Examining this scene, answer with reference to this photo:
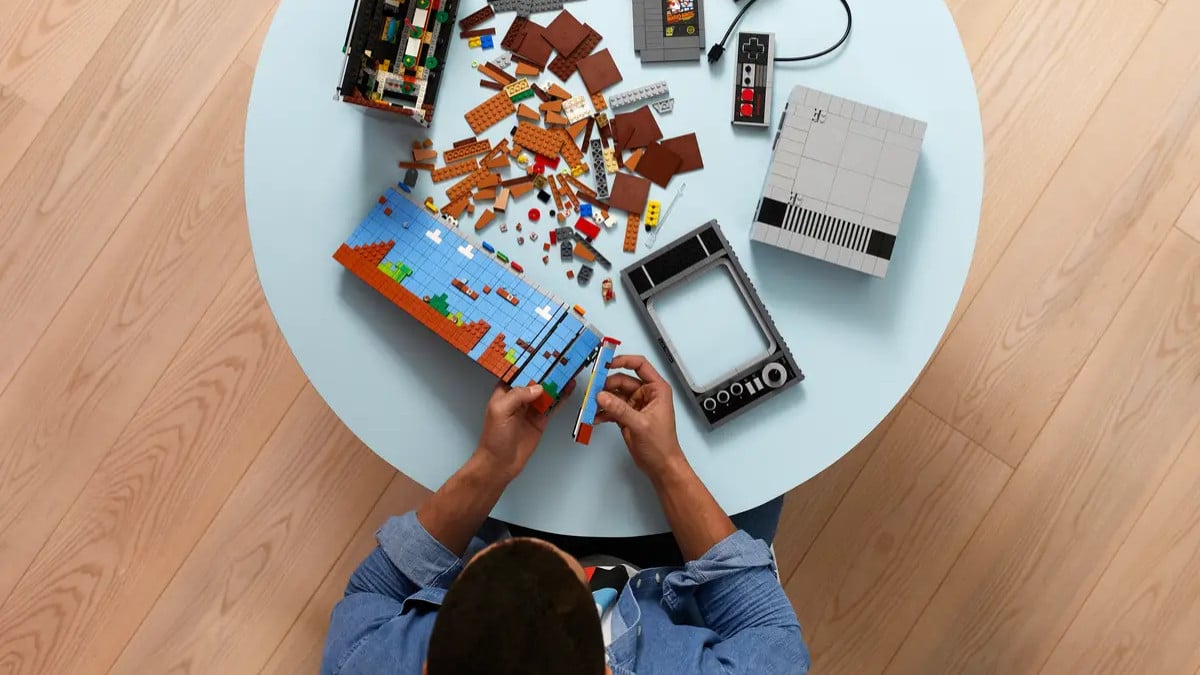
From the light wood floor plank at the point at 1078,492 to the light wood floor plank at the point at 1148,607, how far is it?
3 cm

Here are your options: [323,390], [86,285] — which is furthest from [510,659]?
[86,285]

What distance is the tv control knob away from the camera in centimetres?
116

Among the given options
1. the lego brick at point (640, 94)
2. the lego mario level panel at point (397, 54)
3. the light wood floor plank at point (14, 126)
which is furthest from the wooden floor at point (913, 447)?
the lego brick at point (640, 94)

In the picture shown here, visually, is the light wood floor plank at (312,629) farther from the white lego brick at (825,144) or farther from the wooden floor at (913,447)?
the white lego brick at (825,144)

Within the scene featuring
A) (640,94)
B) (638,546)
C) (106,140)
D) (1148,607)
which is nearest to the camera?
(640,94)

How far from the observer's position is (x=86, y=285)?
1.86 meters

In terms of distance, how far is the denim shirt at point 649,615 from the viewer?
1.08 meters

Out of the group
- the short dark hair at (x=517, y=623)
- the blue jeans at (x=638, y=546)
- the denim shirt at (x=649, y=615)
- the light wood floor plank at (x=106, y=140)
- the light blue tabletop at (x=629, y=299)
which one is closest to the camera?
the short dark hair at (x=517, y=623)

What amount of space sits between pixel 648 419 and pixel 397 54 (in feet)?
2.04

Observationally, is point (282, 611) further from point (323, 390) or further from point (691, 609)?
point (691, 609)

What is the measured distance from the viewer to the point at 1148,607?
1.76 m

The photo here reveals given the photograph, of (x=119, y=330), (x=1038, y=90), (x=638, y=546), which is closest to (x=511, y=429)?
(x=638, y=546)

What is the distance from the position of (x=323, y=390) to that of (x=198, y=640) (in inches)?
37.7

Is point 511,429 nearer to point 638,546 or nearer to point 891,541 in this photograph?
point 638,546
